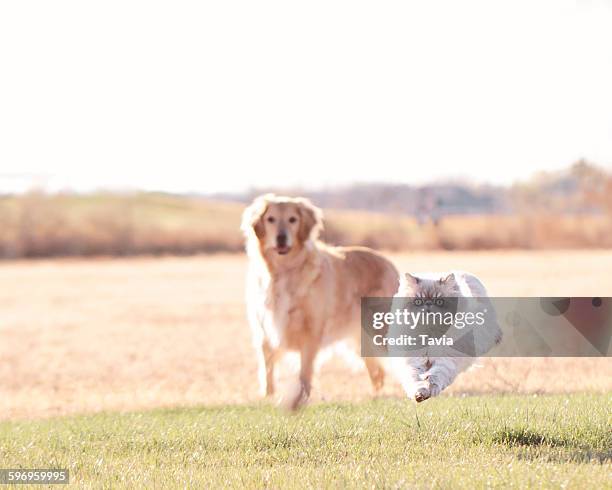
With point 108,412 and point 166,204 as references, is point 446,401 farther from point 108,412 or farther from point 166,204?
point 166,204

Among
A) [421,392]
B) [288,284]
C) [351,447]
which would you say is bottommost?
[351,447]

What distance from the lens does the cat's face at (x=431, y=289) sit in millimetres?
Answer: 8102

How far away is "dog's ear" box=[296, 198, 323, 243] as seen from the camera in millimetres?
11758

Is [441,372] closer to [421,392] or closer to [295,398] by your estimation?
[421,392]

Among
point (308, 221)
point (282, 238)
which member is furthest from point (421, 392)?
point (308, 221)

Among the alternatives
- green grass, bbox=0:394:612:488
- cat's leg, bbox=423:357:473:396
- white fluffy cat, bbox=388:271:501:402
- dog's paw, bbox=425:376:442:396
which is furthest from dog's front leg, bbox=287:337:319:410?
dog's paw, bbox=425:376:442:396

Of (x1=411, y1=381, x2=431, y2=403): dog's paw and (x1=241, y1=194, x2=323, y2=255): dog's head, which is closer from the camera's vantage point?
(x1=411, y1=381, x2=431, y2=403): dog's paw

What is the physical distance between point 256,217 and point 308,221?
65 cm

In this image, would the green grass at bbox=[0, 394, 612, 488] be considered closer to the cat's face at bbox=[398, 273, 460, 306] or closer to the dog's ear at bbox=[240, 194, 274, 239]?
the cat's face at bbox=[398, 273, 460, 306]

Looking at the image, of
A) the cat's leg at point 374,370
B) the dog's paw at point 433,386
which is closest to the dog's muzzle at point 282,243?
the cat's leg at point 374,370

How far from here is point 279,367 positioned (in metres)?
12.1

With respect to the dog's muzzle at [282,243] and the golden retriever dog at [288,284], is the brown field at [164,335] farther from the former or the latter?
the dog's muzzle at [282,243]

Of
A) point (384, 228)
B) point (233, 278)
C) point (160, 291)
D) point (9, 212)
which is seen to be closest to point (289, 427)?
point (160, 291)

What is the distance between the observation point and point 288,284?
11664 millimetres
